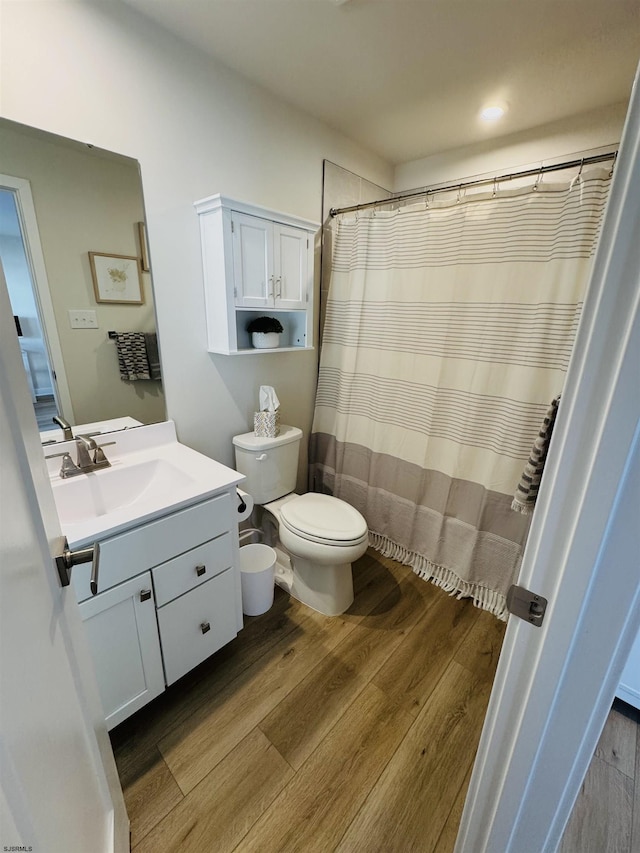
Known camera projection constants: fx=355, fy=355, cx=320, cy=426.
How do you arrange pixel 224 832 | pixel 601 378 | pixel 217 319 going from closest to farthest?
pixel 601 378
pixel 224 832
pixel 217 319

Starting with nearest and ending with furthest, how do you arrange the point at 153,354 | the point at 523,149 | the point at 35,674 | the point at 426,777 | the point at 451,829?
the point at 35,674
the point at 451,829
the point at 426,777
the point at 153,354
the point at 523,149

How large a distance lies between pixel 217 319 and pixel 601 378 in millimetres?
1438

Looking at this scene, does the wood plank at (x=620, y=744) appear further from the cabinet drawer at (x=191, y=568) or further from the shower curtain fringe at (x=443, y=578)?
the cabinet drawer at (x=191, y=568)

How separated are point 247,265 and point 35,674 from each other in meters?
1.49

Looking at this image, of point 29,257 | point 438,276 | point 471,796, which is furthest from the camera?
point 438,276

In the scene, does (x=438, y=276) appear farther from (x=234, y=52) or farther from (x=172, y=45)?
(x=172, y=45)

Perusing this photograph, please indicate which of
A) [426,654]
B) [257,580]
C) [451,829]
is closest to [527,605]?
[451,829]

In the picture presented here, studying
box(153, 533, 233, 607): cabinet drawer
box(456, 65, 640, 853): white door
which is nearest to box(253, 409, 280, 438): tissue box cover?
box(153, 533, 233, 607): cabinet drawer

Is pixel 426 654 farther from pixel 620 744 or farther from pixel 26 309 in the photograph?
pixel 26 309

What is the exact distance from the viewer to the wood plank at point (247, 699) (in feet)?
3.77

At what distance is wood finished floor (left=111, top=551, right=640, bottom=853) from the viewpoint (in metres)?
1.00

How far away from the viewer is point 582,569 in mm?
506

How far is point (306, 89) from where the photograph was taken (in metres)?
1.58

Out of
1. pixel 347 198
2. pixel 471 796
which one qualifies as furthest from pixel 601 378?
pixel 347 198
